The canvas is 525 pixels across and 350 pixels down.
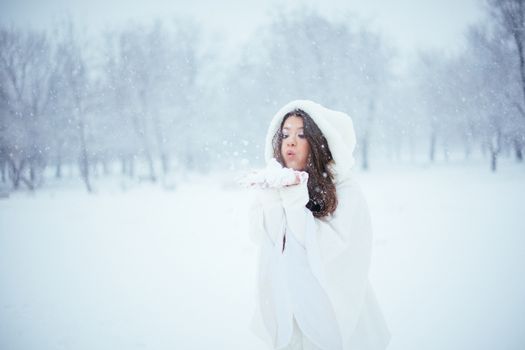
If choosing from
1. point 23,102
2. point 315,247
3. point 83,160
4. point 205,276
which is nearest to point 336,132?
point 315,247

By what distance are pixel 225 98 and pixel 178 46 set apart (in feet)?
15.7

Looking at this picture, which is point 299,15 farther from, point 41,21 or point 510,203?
point 510,203

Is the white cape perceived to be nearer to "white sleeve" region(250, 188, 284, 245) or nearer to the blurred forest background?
"white sleeve" region(250, 188, 284, 245)

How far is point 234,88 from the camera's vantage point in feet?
71.1

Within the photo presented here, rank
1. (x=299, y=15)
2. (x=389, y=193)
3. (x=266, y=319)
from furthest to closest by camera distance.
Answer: (x=299, y=15)
(x=389, y=193)
(x=266, y=319)

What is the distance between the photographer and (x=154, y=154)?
21750 mm

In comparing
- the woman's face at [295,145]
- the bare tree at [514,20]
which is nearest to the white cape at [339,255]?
the woman's face at [295,145]

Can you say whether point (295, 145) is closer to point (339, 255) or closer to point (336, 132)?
point (336, 132)

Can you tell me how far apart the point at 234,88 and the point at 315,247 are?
21.4 m

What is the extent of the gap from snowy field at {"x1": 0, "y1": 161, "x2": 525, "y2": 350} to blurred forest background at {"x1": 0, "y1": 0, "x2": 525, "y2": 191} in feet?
8.73

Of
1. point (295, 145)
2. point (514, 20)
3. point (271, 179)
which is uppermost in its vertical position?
point (514, 20)

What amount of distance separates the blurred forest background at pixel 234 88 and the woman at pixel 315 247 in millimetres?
8798

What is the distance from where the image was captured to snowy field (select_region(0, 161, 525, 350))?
135 inches

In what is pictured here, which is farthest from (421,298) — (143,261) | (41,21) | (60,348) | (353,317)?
(41,21)
